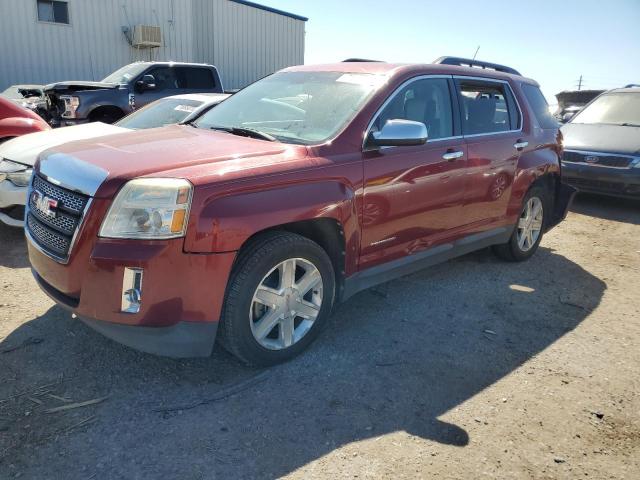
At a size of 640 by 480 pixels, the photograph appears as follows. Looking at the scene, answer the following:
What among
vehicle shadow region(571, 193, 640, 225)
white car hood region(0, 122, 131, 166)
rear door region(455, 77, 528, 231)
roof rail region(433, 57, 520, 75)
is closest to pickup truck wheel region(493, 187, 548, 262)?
rear door region(455, 77, 528, 231)

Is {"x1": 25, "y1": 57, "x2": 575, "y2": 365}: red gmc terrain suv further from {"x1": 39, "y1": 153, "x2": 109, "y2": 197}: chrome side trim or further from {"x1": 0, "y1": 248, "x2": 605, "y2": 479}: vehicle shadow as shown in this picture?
{"x1": 0, "y1": 248, "x2": 605, "y2": 479}: vehicle shadow

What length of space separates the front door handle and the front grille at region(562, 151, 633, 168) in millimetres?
5113

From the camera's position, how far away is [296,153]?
10.1ft

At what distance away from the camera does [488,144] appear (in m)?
4.38

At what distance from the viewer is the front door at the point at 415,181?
11.3 ft

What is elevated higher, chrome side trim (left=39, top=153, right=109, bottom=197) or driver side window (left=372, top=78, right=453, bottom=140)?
driver side window (left=372, top=78, right=453, bottom=140)

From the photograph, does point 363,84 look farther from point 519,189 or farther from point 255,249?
point 519,189

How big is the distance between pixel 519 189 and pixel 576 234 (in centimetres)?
243

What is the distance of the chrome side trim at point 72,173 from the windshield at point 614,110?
28.2 ft

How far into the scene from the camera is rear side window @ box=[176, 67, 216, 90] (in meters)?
10.7

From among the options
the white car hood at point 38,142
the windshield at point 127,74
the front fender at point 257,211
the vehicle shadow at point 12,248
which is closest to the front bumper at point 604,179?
the front fender at point 257,211

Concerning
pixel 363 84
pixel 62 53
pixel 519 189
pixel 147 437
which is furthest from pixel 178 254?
pixel 62 53

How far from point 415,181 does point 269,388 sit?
5.57ft

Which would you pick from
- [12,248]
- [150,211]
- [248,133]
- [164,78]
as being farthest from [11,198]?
[164,78]
